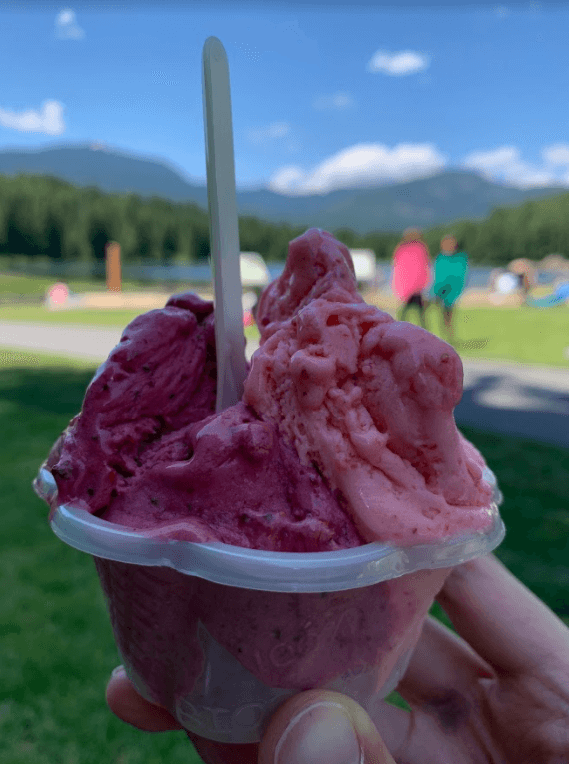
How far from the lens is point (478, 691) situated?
1.35m

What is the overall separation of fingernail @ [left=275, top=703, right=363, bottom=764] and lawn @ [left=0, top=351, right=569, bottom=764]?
1.35m

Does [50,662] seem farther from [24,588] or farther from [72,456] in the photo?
[72,456]

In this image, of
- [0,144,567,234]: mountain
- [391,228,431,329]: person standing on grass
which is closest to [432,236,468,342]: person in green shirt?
[391,228,431,329]: person standing on grass

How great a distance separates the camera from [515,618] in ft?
4.26

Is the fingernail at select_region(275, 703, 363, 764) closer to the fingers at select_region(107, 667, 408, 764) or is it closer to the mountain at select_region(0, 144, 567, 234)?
the fingers at select_region(107, 667, 408, 764)

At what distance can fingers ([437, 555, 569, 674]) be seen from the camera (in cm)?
125

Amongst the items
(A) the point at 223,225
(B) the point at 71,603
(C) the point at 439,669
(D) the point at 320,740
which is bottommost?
(B) the point at 71,603

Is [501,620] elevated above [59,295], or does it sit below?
above

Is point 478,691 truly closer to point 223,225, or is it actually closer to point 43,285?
point 223,225

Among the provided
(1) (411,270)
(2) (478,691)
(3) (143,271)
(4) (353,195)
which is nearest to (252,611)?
(2) (478,691)

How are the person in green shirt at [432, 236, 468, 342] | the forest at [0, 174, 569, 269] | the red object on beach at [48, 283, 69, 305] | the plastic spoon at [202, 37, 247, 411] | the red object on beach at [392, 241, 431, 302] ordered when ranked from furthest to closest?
1. the forest at [0, 174, 569, 269]
2. the red object on beach at [48, 283, 69, 305]
3. the person in green shirt at [432, 236, 468, 342]
4. the red object on beach at [392, 241, 431, 302]
5. the plastic spoon at [202, 37, 247, 411]

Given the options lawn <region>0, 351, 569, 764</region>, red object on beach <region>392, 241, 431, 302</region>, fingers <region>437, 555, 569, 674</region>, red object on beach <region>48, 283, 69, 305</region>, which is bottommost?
lawn <region>0, 351, 569, 764</region>

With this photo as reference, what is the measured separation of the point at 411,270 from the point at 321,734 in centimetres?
833

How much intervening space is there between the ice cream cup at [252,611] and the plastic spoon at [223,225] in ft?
0.98
